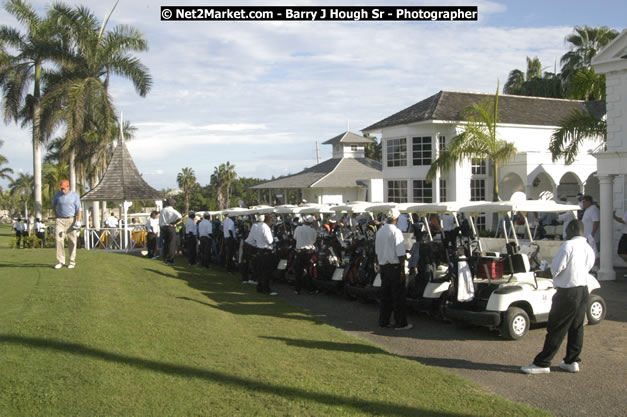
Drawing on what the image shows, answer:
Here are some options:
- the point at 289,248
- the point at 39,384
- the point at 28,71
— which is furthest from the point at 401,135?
the point at 39,384

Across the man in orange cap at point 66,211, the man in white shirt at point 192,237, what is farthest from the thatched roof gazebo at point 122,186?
the man in orange cap at point 66,211

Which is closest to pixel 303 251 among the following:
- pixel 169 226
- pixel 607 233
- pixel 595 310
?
pixel 169 226

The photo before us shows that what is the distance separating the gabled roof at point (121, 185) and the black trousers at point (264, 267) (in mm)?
12194

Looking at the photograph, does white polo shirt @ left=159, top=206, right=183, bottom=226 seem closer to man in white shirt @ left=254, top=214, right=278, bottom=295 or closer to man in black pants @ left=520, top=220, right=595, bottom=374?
man in white shirt @ left=254, top=214, right=278, bottom=295

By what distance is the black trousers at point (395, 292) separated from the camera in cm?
945

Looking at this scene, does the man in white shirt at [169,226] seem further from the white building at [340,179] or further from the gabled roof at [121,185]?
the white building at [340,179]

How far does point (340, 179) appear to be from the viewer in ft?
128

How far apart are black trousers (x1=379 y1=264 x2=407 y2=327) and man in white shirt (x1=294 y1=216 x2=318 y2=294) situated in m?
4.31

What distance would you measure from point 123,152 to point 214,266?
9050 mm

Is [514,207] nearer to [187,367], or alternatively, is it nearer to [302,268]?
[302,268]

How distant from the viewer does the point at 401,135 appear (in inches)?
1153

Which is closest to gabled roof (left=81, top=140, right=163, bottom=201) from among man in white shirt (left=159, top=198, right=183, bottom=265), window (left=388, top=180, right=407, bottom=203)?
man in white shirt (left=159, top=198, right=183, bottom=265)

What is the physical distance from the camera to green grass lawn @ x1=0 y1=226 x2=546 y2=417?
511 centimetres

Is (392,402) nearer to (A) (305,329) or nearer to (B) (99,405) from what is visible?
(B) (99,405)
